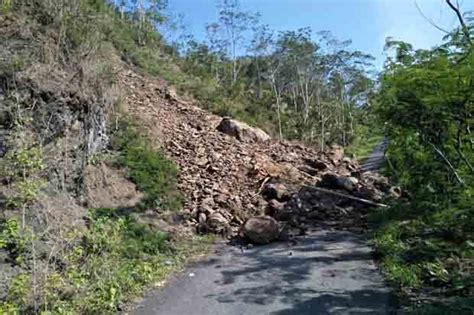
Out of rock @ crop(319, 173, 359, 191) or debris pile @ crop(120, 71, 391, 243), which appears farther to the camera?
rock @ crop(319, 173, 359, 191)

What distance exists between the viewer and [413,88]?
6934 mm

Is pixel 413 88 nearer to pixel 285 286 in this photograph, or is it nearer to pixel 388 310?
pixel 388 310

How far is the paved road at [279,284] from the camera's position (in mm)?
6652

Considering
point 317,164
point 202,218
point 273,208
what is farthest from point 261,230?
point 317,164

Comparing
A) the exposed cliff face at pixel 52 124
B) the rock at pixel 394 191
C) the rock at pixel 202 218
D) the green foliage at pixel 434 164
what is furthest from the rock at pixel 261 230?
the rock at pixel 394 191

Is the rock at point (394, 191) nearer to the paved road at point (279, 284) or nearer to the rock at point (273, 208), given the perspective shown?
the rock at point (273, 208)

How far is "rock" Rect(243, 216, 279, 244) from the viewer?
1088 cm

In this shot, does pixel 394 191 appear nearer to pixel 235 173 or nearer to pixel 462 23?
pixel 235 173

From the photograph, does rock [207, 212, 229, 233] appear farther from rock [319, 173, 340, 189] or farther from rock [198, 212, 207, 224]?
rock [319, 173, 340, 189]

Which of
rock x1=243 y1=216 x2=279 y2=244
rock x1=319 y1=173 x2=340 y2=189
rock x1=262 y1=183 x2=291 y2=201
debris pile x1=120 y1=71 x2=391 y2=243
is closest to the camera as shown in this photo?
rock x1=243 y1=216 x2=279 y2=244

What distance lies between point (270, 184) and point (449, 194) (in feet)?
23.5

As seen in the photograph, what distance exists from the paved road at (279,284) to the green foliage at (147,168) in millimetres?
2459

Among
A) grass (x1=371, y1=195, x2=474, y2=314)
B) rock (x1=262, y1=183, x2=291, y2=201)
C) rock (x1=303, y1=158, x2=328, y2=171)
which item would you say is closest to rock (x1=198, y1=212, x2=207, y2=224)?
rock (x1=262, y1=183, x2=291, y2=201)

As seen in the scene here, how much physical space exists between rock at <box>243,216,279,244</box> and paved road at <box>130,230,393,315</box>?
30 cm
